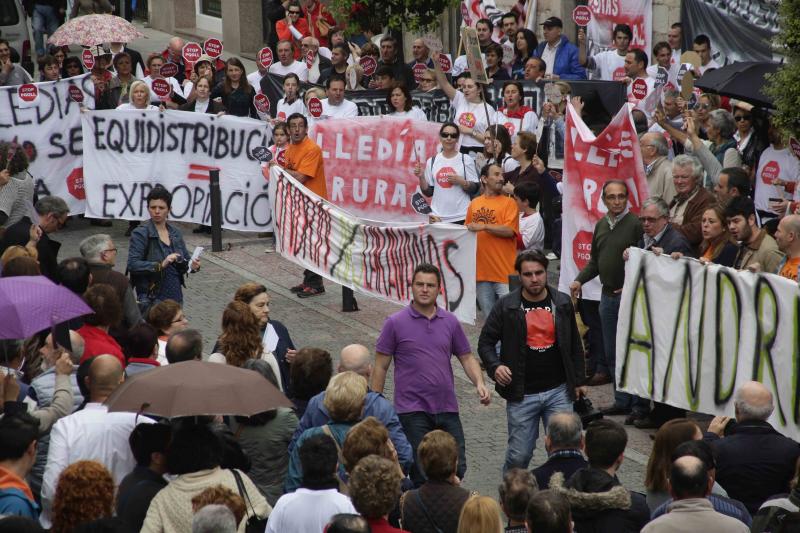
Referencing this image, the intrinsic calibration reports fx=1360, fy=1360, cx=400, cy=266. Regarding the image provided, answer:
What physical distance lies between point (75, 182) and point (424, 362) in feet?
30.1

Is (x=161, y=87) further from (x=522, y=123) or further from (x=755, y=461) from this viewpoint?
(x=755, y=461)

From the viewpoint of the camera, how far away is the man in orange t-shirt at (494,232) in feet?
36.5

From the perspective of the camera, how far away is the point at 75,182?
1641 cm

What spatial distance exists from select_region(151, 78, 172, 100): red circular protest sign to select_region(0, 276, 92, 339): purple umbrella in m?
9.96

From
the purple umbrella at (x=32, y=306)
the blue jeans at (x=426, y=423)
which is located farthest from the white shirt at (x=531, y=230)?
the purple umbrella at (x=32, y=306)

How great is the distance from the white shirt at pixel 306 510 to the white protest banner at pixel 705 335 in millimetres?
3493

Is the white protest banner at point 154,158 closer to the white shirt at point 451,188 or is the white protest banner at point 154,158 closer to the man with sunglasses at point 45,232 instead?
the white shirt at point 451,188

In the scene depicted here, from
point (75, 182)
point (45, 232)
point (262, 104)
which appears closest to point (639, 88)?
point (262, 104)

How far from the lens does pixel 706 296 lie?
29.3 feet

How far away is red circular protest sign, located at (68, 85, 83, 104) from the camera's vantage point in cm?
1622

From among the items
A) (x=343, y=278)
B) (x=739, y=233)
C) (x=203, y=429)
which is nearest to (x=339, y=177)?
(x=343, y=278)

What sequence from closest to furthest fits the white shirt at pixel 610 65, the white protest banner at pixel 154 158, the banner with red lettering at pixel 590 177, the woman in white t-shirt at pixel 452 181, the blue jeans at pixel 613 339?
the blue jeans at pixel 613 339 < the banner with red lettering at pixel 590 177 < the woman in white t-shirt at pixel 452 181 < the white protest banner at pixel 154 158 < the white shirt at pixel 610 65

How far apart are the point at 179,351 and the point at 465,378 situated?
13.2 feet

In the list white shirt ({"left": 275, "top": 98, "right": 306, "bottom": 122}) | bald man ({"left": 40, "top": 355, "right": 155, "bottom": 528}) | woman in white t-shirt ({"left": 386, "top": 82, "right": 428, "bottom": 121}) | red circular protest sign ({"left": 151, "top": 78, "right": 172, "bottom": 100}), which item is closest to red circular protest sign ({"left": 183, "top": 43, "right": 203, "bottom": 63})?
red circular protest sign ({"left": 151, "top": 78, "right": 172, "bottom": 100})
